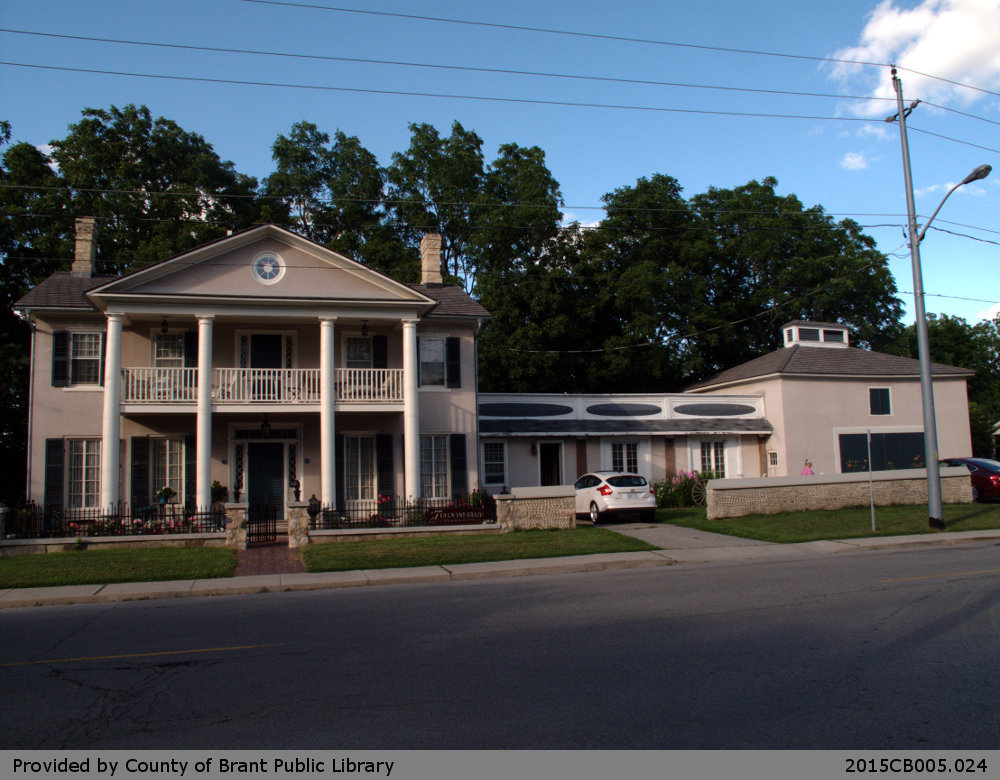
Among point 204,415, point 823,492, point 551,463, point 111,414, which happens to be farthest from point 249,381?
point 823,492

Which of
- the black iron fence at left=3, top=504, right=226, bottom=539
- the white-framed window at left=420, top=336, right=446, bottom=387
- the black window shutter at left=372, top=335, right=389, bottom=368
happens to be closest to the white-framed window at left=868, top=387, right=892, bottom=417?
the white-framed window at left=420, top=336, right=446, bottom=387

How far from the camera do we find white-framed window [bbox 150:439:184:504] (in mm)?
22188

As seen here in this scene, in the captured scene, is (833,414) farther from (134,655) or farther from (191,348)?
(134,655)

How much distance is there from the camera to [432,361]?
79.4 feet

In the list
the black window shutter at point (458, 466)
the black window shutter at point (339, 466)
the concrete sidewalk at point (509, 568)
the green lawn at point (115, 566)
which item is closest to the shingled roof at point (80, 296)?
the black window shutter at point (458, 466)

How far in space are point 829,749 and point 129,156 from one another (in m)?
41.6

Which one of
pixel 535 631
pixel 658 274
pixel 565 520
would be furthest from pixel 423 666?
pixel 658 274

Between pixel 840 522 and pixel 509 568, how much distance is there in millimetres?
10295

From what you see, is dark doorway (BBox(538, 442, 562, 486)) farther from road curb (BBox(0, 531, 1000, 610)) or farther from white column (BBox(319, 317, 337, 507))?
road curb (BBox(0, 531, 1000, 610))

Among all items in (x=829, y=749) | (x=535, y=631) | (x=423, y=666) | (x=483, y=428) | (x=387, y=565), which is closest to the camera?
(x=829, y=749)

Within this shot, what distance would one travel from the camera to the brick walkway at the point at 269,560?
14.7m

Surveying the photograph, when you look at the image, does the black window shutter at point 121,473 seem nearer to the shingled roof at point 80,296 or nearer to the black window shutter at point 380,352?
the shingled roof at point 80,296

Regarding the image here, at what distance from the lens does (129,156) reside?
38.3 meters

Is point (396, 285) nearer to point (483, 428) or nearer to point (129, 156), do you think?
point (483, 428)
